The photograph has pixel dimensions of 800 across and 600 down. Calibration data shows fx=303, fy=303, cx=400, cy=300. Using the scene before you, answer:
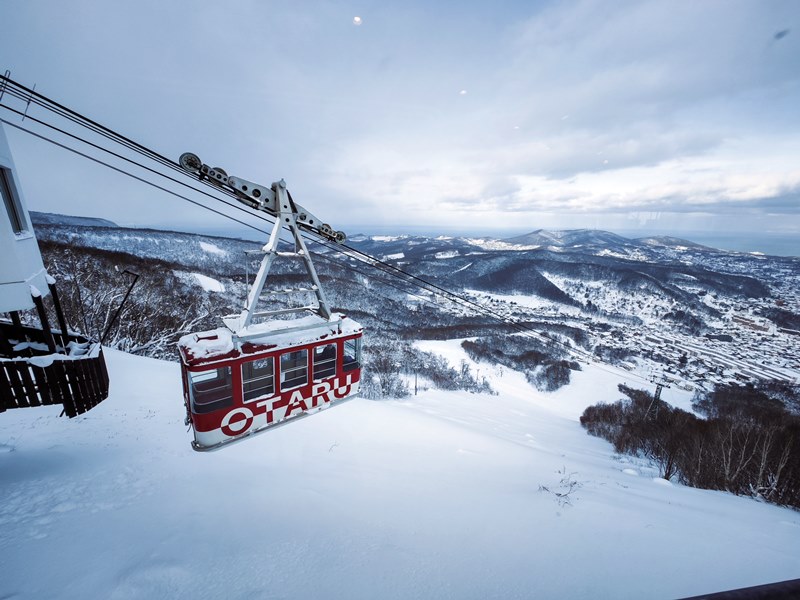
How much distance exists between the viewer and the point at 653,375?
8025 centimetres

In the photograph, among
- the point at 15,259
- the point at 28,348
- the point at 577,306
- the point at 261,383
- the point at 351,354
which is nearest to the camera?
the point at 15,259

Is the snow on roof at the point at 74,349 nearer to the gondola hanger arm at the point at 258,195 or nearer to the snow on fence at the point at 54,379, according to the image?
the snow on fence at the point at 54,379

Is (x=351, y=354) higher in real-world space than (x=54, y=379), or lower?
lower

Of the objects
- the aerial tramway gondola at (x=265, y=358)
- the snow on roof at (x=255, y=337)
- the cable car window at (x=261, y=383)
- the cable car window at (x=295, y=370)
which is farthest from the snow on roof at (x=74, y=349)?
the cable car window at (x=295, y=370)

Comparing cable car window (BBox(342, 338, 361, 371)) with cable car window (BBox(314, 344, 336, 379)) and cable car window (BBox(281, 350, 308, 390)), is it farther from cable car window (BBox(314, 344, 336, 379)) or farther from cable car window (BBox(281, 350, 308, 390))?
cable car window (BBox(281, 350, 308, 390))

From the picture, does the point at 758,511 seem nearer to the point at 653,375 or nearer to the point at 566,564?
the point at 566,564

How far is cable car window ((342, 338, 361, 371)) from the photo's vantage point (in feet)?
29.8

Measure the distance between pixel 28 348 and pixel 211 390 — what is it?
5.85 meters

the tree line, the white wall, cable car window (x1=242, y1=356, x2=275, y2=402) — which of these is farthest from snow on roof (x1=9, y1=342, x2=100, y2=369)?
the tree line

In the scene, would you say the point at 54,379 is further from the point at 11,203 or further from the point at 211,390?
the point at 11,203

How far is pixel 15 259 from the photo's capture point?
6895 mm

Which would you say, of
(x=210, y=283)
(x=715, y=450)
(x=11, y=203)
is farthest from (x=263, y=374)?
Result: (x=210, y=283)

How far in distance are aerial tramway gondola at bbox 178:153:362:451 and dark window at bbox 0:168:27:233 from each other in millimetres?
4567

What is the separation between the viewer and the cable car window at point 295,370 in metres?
8.22
